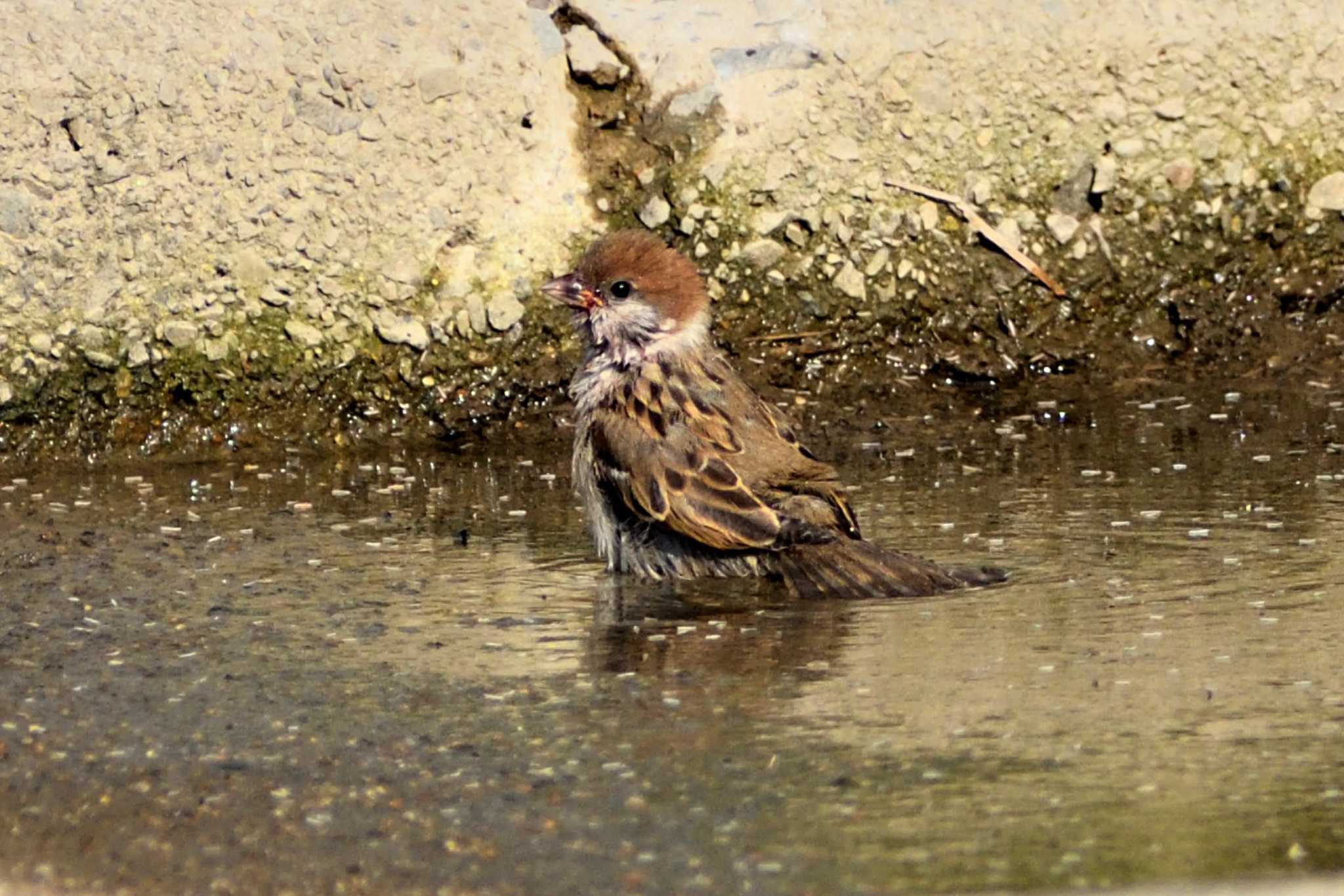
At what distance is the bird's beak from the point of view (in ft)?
21.7

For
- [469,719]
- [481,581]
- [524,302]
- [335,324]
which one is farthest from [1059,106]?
[469,719]

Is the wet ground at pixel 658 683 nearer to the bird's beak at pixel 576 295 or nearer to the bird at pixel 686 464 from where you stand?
the bird at pixel 686 464

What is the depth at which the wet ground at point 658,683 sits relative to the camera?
12.4 feet

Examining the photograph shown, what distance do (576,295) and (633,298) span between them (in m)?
0.18

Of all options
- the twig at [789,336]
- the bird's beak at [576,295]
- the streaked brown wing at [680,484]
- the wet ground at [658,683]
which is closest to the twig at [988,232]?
the twig at [789,336]

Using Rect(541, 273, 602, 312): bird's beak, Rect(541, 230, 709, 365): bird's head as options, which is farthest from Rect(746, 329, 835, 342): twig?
Rect(541, 273, 602, 312): bird's beak

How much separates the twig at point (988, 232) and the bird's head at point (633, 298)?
172 centimetres

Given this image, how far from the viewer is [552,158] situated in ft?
26.2

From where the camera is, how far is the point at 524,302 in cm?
780

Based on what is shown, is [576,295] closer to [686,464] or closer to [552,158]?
[686,464]

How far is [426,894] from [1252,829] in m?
1.45

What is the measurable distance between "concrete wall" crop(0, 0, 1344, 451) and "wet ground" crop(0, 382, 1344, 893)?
581mm


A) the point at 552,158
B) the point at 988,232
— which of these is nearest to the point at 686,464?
the point at 552,158

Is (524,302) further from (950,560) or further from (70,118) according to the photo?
(950,560)
